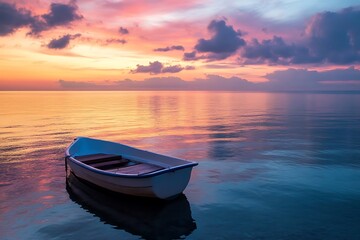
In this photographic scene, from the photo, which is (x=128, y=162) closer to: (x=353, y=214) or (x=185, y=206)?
(x=185, y=206)

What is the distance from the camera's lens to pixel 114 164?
17.1 meters

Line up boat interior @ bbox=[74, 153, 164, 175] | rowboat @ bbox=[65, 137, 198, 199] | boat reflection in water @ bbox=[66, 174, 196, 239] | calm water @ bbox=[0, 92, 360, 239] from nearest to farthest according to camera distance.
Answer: calm water @ bbox=[0, 92, 360, 239] < boat reflection in water @ bbox=[66, 174, 196, 239] < rowboat @ bbox=[65, 137, 198, 199] < boat interior @ bbox=[74, 153, 164, 175]

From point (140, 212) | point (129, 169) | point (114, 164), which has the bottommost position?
point (140, 212)

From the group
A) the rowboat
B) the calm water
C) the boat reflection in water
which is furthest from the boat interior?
the calm water

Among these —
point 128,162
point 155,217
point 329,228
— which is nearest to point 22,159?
point 128,162

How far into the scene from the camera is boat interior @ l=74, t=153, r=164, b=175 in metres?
15.6

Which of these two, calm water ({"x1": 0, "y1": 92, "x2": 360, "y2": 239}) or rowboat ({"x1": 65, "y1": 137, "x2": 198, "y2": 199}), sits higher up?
rowboat ({"x1": 65, "y1": 137, "x2": 198, "y2": 199})

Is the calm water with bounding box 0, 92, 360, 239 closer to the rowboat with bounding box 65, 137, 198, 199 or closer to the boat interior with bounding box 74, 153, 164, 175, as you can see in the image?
the rowboat with bounding box 65, 137, 198, 199

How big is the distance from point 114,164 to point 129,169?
190cm

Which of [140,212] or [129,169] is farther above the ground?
[129,169]

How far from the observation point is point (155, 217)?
41.4 ft

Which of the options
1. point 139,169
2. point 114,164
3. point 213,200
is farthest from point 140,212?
point 114,164

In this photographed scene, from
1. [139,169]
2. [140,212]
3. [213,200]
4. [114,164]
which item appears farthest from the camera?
[114,164]

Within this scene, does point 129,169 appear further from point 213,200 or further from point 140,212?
point 213,200
